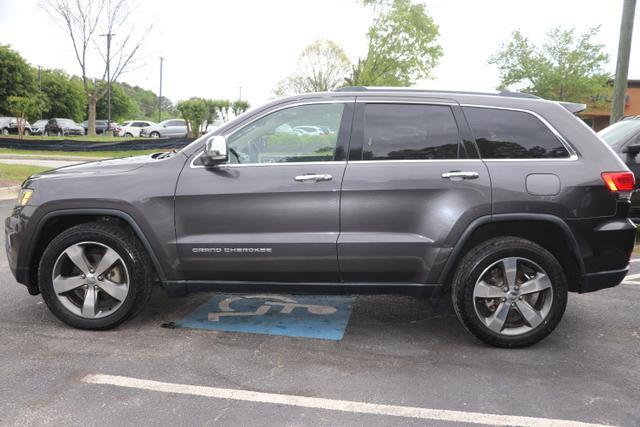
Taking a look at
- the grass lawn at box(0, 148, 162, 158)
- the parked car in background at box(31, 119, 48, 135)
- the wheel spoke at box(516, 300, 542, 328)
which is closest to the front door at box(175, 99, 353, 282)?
the wheel spoke at box(516, 300, 542, 328)

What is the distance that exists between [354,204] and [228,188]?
35.3 inches

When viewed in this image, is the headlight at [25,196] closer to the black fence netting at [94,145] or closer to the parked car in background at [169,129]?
the black fence netting at [94,145]

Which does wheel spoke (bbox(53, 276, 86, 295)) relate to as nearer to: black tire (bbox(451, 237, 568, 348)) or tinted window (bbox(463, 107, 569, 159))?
→ black tire (bbox(451, 237, 568, 348))

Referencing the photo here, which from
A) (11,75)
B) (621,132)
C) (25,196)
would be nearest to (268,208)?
(25,196)

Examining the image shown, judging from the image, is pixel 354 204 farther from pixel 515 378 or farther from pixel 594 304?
pixel 594 304

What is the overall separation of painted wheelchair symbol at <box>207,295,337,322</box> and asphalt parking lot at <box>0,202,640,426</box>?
0.28 metres

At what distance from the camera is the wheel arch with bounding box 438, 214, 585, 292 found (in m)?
3.75

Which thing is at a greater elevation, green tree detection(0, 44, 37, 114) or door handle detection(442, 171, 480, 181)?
green tree detection(0, 44, 37, 114)

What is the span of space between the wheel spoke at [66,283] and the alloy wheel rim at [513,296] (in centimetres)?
289

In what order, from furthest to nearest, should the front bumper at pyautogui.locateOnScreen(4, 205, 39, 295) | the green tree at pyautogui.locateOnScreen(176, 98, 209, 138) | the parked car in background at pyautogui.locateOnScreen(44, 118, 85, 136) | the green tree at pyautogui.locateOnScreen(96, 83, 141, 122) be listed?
1. the green tree at pyautogui.locateOnScreen(96, 83, 141, 122)
2. the parked car in background at pyautogui.locateOnScreen(44, 118, 85, 136)
3. the green tree at pyautogui.locateOnScreen(176, 98, 209, 138)
4. the front bumper at pyautogui.locateOnScreen(4, 205, 39, 295)

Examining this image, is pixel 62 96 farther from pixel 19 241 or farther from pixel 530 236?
pixel 530 236

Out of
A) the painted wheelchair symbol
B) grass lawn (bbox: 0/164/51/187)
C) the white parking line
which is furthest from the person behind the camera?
grass lawn (bbox: 0/164/51/187)

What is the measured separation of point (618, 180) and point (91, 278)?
3.86m

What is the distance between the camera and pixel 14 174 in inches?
583
